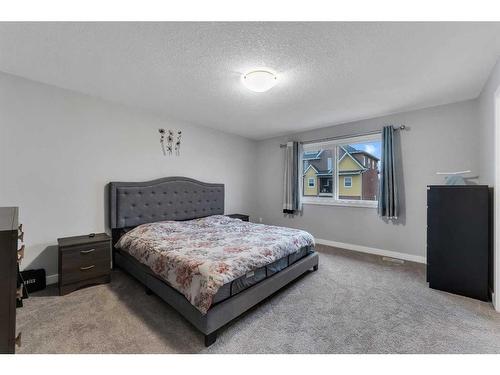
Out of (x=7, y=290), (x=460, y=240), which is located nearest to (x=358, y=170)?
(x=460, y=240)

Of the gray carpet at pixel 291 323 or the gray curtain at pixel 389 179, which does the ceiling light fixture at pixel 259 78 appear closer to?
the gray carpet at pixel 291 323

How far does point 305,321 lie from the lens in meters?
1.95

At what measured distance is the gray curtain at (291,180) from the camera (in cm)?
476

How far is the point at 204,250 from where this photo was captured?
224cm

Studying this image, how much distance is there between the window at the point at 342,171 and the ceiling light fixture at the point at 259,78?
Answer: 2544 mm

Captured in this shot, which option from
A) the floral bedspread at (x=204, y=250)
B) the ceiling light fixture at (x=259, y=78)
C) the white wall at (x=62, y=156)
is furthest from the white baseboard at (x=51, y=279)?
the ceiling light fixture at (x=259, y=78)

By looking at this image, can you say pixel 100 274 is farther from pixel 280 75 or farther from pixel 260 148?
pixel 260 148

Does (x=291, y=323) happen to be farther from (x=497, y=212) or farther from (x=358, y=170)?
(x=358, y=170)

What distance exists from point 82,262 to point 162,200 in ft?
4.40

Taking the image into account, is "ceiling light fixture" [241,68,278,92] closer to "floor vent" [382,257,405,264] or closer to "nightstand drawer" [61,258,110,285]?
"nightstand drawer" [61,258,110,285]

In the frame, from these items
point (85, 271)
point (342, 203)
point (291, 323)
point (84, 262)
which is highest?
point (342, 203)

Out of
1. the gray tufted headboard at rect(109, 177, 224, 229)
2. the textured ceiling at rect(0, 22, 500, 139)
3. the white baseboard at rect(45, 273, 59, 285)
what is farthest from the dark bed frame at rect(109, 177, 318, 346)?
the textured ceiling at rect(0, 22, 500, 139)

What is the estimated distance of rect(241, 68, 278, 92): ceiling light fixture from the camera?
7.21 feet
